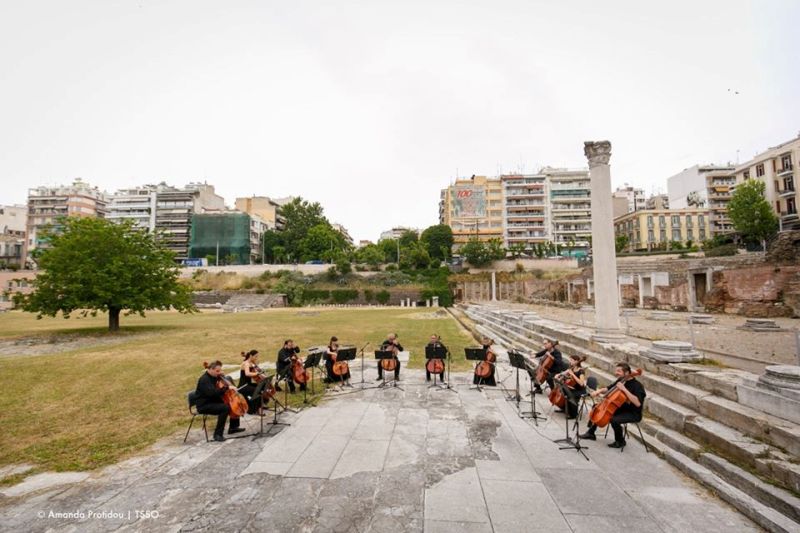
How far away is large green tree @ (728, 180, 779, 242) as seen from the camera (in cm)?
4256

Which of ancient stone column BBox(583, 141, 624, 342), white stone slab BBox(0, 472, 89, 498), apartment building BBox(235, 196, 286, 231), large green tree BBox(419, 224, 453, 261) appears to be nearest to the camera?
white stone slab BBox(0, 472, 89, 498)

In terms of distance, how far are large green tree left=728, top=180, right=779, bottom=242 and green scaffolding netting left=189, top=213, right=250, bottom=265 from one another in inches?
3147

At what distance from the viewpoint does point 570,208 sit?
8006 centimetres

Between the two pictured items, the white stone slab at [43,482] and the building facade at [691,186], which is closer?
the white stone slab at [43,482]

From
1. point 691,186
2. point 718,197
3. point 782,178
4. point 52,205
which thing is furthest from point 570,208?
point 52,205

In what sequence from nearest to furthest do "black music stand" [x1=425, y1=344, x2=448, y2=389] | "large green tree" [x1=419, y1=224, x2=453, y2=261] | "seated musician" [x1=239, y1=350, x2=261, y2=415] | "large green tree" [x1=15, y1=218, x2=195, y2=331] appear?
"seated musician" [x1=239, y1=350, x2=261, y2=415] < "black music stand" [x1=425, y1=344, x2=448, y2=389] < "large green tree" [x1=15, y1=218, x2=195, y2=331] < "large green tree" [x1=419, y1=224, x2=453, y2=261]

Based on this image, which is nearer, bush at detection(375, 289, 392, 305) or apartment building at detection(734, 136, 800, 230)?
apartment building at detection(734, 136, 800, 230)

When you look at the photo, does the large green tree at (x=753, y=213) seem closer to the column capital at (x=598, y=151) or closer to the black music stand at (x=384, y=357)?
the column capital at (x=598, y=151)

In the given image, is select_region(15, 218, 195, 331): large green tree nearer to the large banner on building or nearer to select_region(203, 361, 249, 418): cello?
select_region(203, 361, 249, 418): cello

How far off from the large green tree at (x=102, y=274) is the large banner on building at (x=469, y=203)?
65.6 metres

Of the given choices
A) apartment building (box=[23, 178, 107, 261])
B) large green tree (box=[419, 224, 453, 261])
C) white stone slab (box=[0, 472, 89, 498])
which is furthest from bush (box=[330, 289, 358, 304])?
apartment building (box=[23, 178, 107, 261])

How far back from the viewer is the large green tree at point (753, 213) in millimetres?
42562

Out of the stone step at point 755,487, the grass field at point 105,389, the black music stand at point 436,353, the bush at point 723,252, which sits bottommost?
the grass field at point 105,389

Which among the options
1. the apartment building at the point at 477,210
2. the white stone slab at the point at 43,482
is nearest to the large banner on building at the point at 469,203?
the apartment building at the point at 477,210
